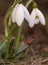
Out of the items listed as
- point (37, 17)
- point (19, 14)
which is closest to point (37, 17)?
point (37, 17)

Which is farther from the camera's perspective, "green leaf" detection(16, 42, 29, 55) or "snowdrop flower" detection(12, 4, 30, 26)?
"green leaf" detection(16, 42, 29, 55)

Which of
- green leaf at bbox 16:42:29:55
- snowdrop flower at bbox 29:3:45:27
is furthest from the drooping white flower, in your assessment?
green leaf at bbox 16:42:29:55

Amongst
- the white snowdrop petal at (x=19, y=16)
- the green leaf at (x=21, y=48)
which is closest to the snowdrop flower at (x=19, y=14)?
the white snowdrop petal at (x=19, y=16)

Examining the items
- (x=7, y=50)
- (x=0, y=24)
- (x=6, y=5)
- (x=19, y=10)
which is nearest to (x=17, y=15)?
(x=19, y=10)

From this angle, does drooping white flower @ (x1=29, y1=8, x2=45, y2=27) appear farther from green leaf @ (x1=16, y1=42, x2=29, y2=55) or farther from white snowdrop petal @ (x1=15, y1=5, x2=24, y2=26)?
green leaf @ (x1=16, y1=42, x2=29, y2=55)

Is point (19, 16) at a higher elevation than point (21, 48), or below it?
below

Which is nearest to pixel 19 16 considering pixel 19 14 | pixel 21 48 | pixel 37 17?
pixel 19 14

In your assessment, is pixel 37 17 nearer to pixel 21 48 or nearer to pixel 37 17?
pixel 37 17

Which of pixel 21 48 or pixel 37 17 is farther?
pixel 21 48

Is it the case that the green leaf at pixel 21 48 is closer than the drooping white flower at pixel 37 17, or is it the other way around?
the drooping white flower at pixel 37 17

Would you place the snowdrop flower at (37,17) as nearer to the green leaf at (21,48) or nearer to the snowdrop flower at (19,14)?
the snowdrop flower at (19,14)

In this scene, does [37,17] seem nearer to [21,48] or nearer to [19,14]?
[19,14]

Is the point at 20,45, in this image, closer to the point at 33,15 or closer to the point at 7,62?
the point at 7,62
